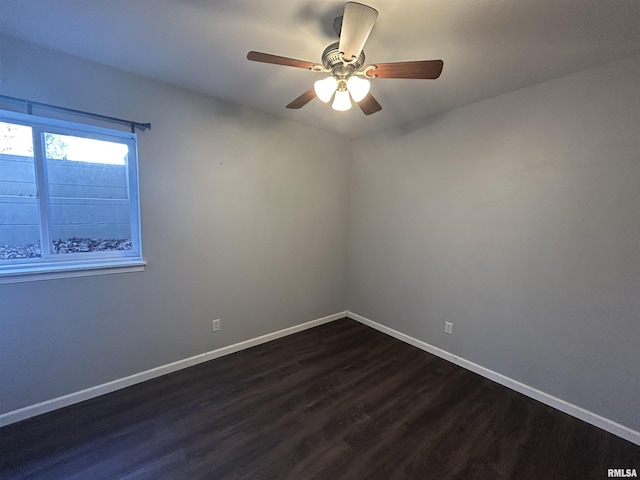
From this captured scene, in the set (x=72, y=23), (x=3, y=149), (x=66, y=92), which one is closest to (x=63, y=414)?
(x=3, y=149)

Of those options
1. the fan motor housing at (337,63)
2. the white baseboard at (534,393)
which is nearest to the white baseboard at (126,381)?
the white baseboard at (534,393)

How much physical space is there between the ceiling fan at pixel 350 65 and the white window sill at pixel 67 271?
5.92 ft

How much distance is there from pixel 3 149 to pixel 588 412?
4.43 metres

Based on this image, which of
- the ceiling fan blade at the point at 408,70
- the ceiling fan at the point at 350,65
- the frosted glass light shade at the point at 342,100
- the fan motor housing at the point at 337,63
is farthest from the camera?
the frosted glass light shade at the point at 342,100

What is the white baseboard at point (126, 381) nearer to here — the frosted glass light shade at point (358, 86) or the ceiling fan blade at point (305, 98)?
the ceiling fan blade at point (305, 98)

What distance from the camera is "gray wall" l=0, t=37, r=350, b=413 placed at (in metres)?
1.82

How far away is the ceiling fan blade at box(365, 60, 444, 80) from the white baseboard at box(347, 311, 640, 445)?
247 centimetres

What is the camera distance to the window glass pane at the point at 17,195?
5.83ft

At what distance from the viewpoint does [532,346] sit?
2.17 meters

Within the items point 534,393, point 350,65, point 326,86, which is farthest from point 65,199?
point 534,393

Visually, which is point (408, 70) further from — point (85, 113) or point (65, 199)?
point (65, 199)

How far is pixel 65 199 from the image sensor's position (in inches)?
78.4

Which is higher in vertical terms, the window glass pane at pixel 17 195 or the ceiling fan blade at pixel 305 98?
the ceiling fan blade at pixel 305 98

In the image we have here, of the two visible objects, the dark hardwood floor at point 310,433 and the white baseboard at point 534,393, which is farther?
the white baseboard at point 534,393
